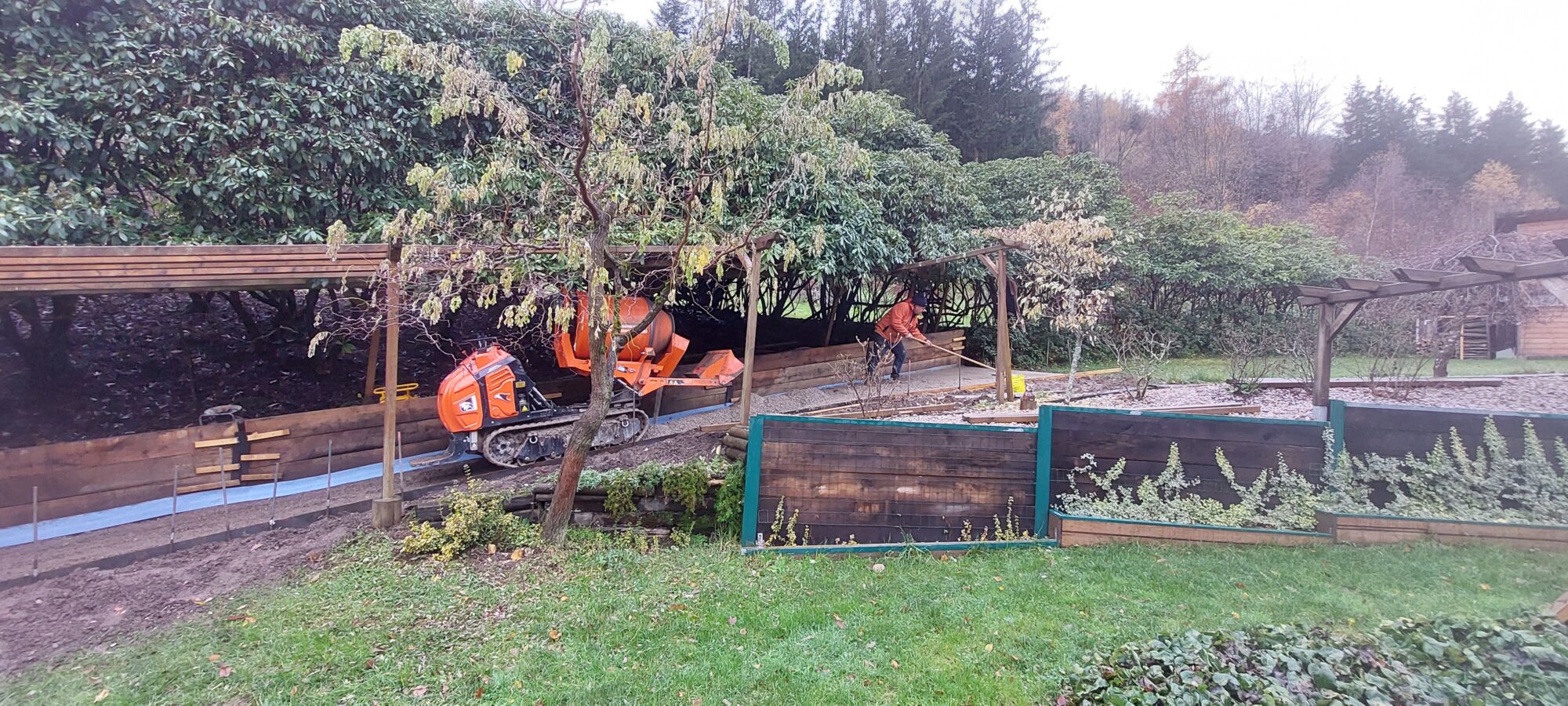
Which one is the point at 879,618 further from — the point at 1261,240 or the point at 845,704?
the point at 1261,240

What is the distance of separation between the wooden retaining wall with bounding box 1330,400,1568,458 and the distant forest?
1109 centimetres

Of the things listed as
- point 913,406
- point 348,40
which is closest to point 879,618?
point 348,40

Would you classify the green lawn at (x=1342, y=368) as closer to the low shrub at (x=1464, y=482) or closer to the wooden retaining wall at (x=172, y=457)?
the low shrub at (x=1464, y=482)

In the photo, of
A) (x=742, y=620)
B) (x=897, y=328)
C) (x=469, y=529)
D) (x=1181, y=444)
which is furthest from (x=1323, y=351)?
(x=469, y=529)

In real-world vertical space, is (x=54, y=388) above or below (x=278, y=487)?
above

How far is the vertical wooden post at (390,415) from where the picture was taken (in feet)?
16.7

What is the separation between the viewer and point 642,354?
8.20 metres

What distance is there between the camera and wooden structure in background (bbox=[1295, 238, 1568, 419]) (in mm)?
4039

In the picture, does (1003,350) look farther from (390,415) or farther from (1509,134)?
(390,415)

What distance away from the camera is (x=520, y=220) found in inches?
194

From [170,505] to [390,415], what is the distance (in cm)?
232

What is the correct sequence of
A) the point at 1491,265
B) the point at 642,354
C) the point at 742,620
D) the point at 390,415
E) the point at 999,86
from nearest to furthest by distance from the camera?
the point at 742,620, the point at 1491,265, the point at 390,415, the point at 642,354, the point at 999,86

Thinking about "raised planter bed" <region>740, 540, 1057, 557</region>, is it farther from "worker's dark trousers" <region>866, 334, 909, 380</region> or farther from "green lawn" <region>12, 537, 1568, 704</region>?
"worker's dark trousers" <region>866, 334, 909, 380</region>

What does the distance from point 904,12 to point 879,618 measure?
79.3 feet
